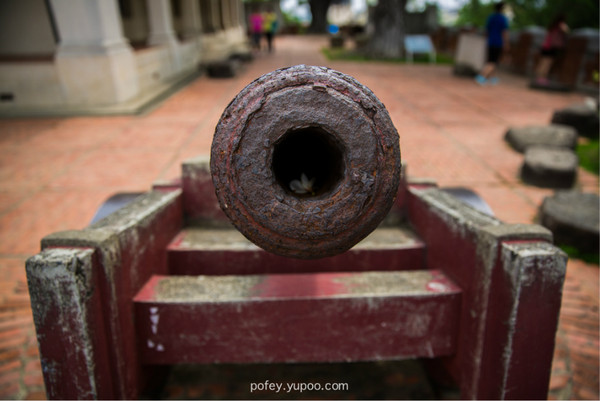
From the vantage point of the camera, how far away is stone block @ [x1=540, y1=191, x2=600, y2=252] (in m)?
3.71

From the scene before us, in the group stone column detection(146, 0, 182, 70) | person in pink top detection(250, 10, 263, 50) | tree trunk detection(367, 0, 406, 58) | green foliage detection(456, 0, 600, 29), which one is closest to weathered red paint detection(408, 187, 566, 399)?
stone column detection(146, 0, 182, 70)

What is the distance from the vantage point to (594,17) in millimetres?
15234

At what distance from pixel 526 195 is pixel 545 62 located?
846 cm

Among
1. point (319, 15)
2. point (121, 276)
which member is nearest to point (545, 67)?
point (121, 276)

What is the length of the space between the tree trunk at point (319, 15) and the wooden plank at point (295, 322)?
44036 millimetres

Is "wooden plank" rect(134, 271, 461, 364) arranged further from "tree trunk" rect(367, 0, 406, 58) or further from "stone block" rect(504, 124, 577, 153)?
"tree trunk" rect(367, 0, 406, 58)

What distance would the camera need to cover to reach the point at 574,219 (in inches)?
150

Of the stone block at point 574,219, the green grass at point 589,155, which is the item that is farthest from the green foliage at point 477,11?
→ the stone block at point 574,219

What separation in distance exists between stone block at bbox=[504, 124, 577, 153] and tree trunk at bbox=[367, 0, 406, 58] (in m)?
13.3

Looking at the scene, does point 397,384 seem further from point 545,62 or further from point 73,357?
point 545,62

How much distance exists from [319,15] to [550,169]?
135 feet

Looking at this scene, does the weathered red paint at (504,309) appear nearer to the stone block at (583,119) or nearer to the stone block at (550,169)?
the stone block at (550,169)

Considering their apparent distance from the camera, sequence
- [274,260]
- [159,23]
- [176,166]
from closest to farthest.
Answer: [274,260] → [176,166] → [159,23]

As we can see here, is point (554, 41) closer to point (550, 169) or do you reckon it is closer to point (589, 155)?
point (589, 155)
